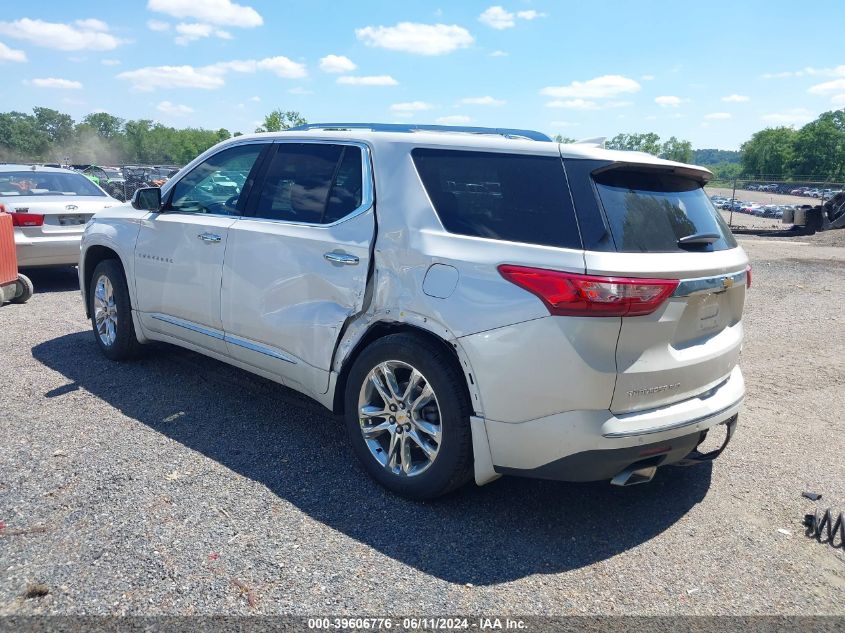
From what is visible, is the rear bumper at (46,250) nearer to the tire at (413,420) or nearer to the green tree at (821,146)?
the tire at (413,420)

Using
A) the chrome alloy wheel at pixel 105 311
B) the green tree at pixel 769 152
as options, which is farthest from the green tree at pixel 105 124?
the chrome alloy wheel at pixel 105 311

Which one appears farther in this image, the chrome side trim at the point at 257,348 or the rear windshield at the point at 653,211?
the chrome side trim at the point at 257,348

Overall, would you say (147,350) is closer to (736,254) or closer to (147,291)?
(147,291)

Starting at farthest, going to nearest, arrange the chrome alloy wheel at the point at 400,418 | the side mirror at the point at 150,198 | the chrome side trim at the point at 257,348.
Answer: the side mirror at the point at 150,198 → the chrome side trim at the point at 257,348 → the chrome alloy wheel at the point at 400,418

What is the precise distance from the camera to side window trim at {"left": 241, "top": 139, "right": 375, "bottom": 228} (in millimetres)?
3916

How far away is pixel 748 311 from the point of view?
909cm

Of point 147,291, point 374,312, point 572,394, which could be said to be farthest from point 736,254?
point 147,291

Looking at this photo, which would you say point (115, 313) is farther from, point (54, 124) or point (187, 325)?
point (54, 124)

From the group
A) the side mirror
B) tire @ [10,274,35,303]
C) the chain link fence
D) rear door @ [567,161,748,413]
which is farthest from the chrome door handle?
the chain link fence

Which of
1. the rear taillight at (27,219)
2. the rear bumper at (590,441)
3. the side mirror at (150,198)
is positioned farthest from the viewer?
the rear taillight at (27,219)

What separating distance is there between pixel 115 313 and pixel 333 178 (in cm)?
267

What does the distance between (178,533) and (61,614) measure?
2.15 feet

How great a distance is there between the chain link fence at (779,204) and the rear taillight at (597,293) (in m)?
20.6

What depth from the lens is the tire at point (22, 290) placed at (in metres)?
8.23
